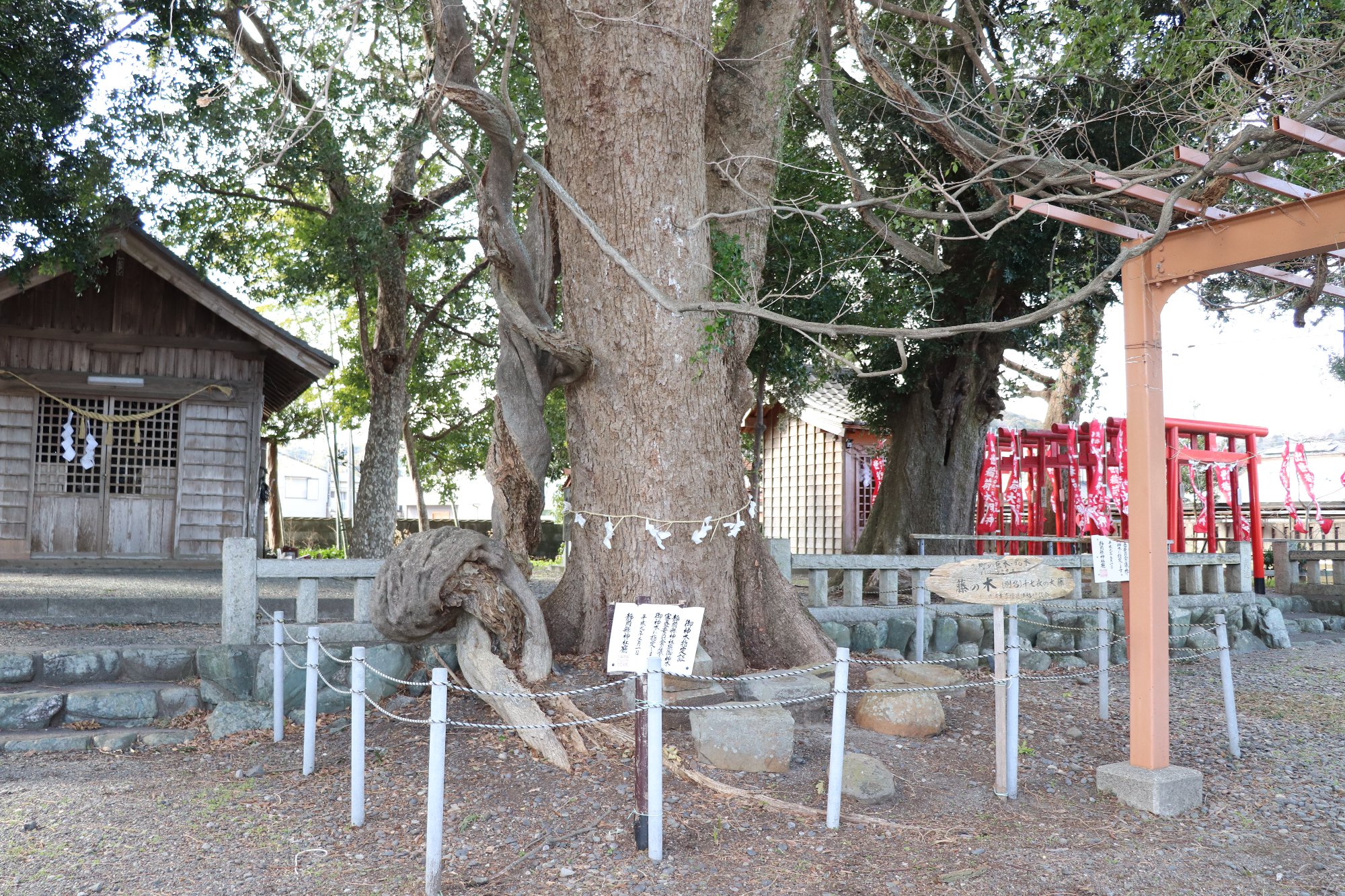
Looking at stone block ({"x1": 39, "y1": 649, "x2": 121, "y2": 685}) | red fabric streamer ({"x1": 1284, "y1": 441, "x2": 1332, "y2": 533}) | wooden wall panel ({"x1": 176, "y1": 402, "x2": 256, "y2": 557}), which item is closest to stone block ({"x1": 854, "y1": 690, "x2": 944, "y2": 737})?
stone block ({"x1": 39, "y1": 649, "x2": 121, "y2": 685})

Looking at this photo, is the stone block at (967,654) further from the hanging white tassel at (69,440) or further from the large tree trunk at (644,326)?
the hanging white tassel at (69,440)

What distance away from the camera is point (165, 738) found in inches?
267

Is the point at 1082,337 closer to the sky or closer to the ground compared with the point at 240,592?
closer to the sky

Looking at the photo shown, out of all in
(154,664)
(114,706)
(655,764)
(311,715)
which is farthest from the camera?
(154,664)

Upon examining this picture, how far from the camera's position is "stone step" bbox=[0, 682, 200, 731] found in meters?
6.81

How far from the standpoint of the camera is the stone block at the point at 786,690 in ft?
20.5

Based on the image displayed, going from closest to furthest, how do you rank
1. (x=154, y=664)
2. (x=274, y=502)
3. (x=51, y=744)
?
1. (x=51, y=744)
2. (x=154, y=664)
3. (x=274, y=502)

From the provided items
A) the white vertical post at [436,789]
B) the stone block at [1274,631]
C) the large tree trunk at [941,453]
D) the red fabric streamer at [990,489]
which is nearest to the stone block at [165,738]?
the white vertical post at [436,789]

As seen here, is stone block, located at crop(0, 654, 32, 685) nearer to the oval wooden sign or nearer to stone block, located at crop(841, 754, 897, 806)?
stone block, located at crop(841, 754, 897, 806)

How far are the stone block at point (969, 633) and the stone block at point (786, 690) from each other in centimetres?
427

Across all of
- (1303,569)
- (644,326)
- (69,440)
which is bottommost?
(1303,569)

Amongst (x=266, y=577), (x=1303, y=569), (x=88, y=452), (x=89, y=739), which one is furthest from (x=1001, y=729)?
(x=1303, y=569)

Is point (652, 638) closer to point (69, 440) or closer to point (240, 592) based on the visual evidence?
point (240, 592)

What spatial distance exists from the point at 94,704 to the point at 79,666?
0.51 m
